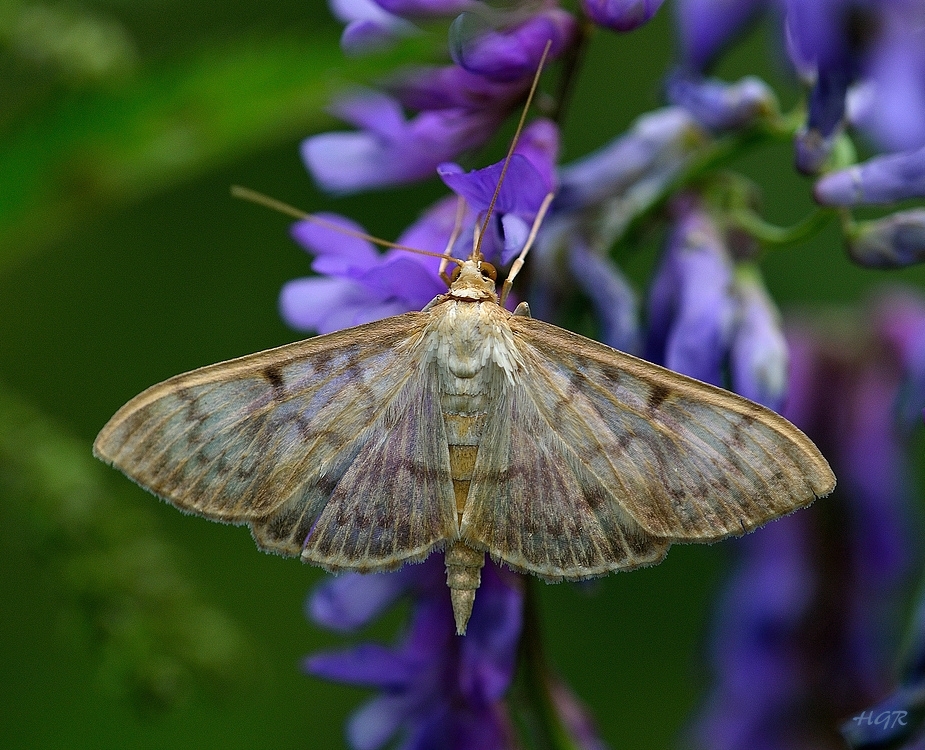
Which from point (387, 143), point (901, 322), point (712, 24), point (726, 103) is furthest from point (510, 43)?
point (901, 322)

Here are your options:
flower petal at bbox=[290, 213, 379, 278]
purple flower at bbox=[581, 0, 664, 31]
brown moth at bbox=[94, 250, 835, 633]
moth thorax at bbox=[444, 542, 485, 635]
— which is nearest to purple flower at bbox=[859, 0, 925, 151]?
purple flower at bbox=[581, 0, 664, 31]

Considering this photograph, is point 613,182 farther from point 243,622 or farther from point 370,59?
point 243,622

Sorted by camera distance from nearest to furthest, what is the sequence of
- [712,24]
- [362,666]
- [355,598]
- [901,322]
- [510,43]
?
[510,43] < [362,666] < [355,598] < [712,24] < [901,322]

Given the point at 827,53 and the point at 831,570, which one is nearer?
the point at 827,53

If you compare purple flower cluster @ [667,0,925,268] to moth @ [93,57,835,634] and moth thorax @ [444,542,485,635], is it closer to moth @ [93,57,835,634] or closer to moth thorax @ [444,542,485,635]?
A: moth @ [93,57,835,634]

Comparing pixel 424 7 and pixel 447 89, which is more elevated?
pixel 424 7

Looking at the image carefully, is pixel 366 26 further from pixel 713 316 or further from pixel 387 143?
pixel 713 316
